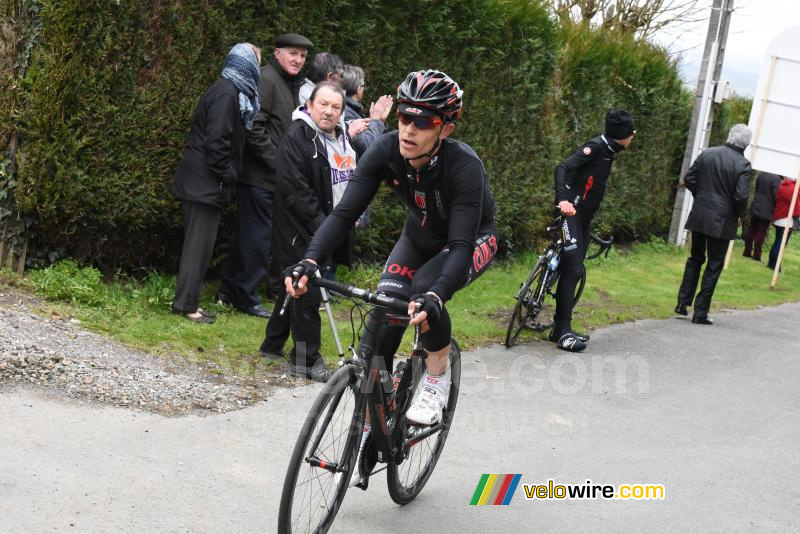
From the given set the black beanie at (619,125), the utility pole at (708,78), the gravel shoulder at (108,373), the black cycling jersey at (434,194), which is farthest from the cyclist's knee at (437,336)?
the utility pole at (708,78)

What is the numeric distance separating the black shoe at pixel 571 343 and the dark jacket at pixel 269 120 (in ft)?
10.5

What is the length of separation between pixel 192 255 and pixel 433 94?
3.85m

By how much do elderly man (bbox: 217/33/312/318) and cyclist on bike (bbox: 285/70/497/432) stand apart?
351 cm

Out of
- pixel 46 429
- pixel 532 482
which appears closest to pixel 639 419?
pixel 532 482

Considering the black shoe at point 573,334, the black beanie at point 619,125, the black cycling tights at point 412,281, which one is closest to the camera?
the black cycling tights at point 412,281

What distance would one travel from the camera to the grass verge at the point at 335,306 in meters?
7.48

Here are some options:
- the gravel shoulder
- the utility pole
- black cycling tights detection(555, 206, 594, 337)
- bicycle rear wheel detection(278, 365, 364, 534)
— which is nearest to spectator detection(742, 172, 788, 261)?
the utility pole

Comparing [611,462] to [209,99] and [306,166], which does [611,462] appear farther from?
[209,99]

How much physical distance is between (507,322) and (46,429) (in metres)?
5.88

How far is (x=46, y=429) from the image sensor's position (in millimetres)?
5375

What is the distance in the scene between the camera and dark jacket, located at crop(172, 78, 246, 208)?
7.98m

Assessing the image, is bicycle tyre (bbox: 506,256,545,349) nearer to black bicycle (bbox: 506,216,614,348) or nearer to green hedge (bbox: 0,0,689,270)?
black bicycle (bbox: 506,216,614,348)

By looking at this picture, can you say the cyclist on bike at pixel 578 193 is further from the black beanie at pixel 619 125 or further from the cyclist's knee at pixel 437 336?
the cyclist's knee at pixel 437 336

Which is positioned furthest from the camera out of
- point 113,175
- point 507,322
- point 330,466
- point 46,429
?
point 507,322
